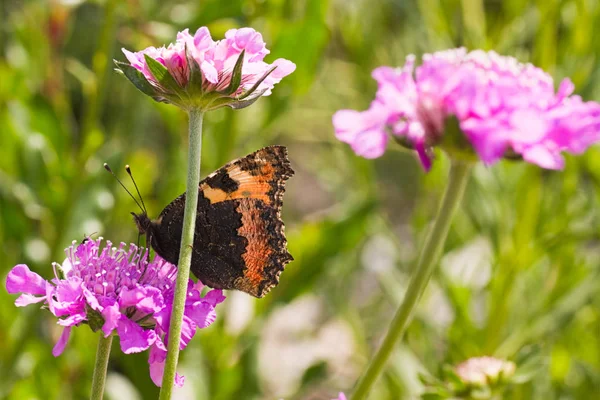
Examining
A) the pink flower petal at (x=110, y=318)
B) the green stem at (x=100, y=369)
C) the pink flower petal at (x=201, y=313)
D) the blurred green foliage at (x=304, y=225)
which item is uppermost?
the blurred green foliage at (x=304, y=225)

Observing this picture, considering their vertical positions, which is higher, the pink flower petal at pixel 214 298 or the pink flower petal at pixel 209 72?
the pink flower petal at pixel 209 72

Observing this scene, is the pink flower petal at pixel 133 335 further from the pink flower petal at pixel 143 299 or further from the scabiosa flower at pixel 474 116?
the scabiosa flower at pixel 474 116

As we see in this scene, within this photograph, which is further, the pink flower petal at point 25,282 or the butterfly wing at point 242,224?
the butterfly wing at point 242,224

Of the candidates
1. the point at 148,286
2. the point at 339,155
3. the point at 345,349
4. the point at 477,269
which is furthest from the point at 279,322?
the point at 148,286

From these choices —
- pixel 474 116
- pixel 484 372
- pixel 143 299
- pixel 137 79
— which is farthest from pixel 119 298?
pixel 484 372

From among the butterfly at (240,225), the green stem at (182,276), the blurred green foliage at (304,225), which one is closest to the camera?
the green stem at (182,276)

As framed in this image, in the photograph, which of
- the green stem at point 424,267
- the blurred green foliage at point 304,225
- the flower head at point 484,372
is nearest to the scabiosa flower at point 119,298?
the green stem at point 424,267

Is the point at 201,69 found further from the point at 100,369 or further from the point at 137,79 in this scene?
the point at 100,369
